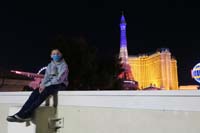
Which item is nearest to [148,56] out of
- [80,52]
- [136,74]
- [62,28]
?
[136,74]

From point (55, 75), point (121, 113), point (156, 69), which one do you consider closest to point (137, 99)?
point (121, 113)

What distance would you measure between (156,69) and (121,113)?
69.8 meters

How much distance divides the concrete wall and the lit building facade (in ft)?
214

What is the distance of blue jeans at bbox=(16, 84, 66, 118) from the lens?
352 centimetres

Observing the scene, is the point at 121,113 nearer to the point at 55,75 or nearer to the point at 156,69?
the point at 55,75

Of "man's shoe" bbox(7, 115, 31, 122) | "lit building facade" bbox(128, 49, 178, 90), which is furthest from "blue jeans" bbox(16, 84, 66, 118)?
"lit building facade" bbox(128, 49, 178, 90)

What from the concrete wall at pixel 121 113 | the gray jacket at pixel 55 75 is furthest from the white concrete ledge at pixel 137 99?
the gray jacket at pixel 55 75

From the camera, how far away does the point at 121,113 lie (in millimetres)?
3070

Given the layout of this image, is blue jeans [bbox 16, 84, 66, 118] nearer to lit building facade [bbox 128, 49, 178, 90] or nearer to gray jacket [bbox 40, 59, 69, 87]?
gray jacket [bbox 40, 59, 69, 87]

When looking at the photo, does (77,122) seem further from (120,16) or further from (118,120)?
(120,16)

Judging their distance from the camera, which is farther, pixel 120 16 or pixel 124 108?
pixel 120 16

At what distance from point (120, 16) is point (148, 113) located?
70.8m

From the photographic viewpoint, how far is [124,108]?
3055 mm

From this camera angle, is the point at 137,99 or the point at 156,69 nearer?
the point at 137,99
